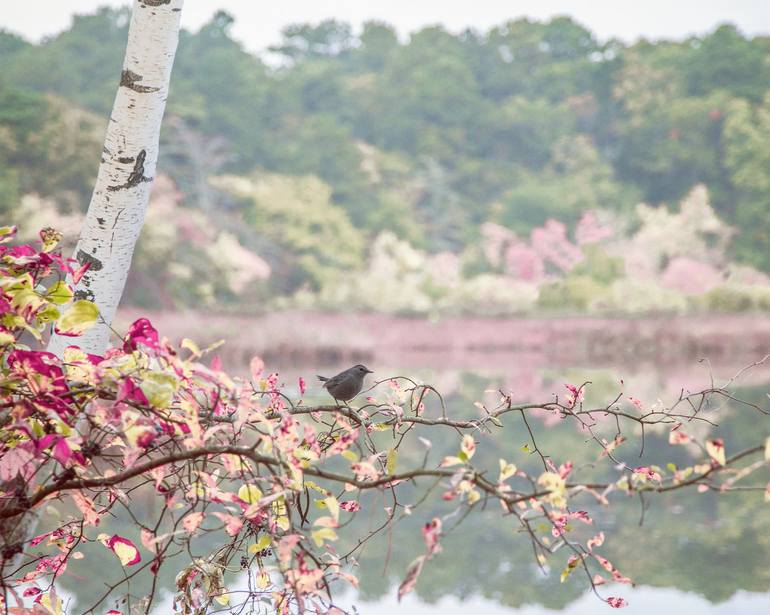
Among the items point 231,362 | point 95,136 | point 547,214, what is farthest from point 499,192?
point 231,362

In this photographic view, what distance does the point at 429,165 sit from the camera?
1888cm

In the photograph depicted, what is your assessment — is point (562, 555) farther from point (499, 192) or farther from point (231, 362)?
point (499, 192)

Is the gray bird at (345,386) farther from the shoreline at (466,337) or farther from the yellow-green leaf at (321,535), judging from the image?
the shoreline at (466,337)

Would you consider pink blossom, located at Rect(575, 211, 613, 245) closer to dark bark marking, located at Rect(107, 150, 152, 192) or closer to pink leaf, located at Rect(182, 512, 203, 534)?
dark bark marking, located at Rect(107, 150, 152, 192)

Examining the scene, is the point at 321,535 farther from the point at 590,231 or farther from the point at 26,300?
the point at 590,231

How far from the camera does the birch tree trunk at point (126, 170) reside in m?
1.43

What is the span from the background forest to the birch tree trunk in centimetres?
1031

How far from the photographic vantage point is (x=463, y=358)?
11.3 meters

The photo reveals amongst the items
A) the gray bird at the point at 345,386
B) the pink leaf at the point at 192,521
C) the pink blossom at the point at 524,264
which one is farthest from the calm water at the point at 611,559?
the pink blossom at the point at 524,264

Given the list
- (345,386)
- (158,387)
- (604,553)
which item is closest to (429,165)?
(604,553)

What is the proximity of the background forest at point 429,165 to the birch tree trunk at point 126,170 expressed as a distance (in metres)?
10.3

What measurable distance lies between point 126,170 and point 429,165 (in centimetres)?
1769

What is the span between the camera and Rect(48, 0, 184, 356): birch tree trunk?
1428mm

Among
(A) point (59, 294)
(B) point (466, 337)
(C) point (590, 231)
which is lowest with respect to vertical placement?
(A) point (59, 294)
